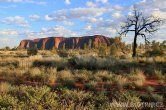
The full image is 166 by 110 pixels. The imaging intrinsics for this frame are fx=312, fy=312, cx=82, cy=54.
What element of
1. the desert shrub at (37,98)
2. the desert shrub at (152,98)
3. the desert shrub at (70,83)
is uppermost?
the desert shrub at (37,98)

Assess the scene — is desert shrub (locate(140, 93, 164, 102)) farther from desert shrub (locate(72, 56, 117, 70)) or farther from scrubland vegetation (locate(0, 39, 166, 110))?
desert shrub (locate(72, 56, 117, 70))

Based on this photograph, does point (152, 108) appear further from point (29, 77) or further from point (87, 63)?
point (87, 63)

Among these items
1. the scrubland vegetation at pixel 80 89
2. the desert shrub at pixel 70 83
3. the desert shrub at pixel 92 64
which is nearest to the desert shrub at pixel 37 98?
the scrubland vegetation at pixel 80 89

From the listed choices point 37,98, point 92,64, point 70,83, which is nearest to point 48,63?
point 92,64

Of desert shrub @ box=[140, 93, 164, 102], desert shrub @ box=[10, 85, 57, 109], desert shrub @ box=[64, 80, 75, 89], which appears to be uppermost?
desert shrub @ box=[10, 85, 57, 109]

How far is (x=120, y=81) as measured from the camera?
15.6 meters

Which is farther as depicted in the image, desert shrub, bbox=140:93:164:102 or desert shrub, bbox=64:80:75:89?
desert shrub, bbox=64:80:75:89

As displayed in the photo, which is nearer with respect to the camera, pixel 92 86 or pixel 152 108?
pixel 152 108

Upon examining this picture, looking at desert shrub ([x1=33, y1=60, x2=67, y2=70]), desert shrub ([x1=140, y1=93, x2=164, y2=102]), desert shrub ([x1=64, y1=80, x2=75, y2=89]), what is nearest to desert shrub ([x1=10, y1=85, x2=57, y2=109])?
desert shrub ([x1=64, y1=80, x2=75, y2=89])

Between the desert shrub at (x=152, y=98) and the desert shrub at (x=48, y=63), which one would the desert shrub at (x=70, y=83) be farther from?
the desert shrub at (x=48, y=63)

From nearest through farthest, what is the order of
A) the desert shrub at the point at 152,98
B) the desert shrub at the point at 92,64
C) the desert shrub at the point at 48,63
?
the desert shrub at the point at 152,98 < the desert shrub at the point at 92,64 < the desert shrub at the point at 48,63

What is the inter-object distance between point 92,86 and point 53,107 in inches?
207

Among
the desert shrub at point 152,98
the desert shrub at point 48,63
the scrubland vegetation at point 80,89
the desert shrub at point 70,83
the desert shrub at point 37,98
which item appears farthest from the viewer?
the desert shrub at point 48,63

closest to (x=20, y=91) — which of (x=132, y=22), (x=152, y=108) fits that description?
(x=152, y=108)
